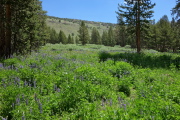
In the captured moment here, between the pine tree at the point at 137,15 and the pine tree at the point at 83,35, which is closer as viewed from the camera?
the pine tree at the point at 137,15

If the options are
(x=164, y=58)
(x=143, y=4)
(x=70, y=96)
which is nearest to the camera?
(x=70, y=96)

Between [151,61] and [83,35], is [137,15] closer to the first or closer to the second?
[151,61]

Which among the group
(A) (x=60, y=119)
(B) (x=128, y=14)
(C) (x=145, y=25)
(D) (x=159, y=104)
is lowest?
(A) (x=60, y=119)

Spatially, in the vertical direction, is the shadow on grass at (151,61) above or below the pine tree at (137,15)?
below

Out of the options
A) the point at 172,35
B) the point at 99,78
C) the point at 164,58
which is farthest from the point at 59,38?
the point at 99,78

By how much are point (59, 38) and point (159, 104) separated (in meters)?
95.6

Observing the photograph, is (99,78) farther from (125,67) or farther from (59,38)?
(59,38)

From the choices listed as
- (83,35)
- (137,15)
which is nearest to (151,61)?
(137,15)

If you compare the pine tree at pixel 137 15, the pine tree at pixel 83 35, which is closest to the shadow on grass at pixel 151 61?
the pine tree at pixel 137 15

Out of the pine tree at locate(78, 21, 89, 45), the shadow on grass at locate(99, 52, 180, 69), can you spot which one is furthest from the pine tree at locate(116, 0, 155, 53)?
the pine tree at locate(78, 21, 89, 45)

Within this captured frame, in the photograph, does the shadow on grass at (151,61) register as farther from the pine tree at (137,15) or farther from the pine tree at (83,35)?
the pine tree at (83,35)

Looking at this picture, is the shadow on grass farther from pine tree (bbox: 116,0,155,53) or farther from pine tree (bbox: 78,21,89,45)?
pine tree (bbox: 78,21,89,45)

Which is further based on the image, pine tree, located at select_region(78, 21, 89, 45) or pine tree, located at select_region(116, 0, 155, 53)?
pine tree, located at select_region(78, 21, 89, 45)

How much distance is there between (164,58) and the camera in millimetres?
15219
